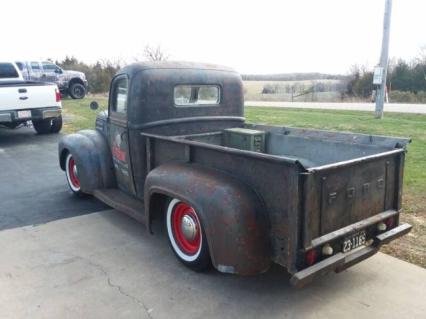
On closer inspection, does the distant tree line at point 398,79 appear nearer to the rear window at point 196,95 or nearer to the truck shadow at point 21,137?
the truck shadow at point 21,137

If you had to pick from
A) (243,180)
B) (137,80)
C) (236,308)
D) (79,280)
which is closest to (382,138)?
(243,180)

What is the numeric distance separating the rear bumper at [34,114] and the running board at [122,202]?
5986mm

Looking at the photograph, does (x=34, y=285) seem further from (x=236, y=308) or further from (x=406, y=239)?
(x=406, y=239)

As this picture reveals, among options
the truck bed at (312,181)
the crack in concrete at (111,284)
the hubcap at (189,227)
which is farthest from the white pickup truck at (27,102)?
the hubcap at (189,227)

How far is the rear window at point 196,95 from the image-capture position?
4547 mm

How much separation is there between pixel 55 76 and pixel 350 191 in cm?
2194

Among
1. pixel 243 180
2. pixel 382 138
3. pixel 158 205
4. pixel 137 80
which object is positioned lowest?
pixel 158 205

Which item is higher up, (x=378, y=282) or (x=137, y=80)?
(x=137, y=80)

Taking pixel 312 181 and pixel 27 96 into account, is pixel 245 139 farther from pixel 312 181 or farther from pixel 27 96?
pixel 27 96

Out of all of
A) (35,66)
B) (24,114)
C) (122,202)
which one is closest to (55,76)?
(35,66)

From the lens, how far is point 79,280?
135 inches

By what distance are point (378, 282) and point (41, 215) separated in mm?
3849

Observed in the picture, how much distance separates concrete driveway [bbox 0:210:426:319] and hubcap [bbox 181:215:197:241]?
0.32m

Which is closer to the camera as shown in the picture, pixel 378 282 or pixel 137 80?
pixel 378 282
